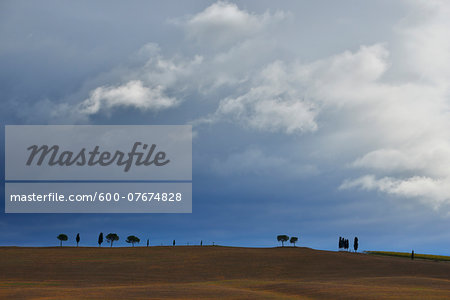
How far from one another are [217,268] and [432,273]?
2949 cm

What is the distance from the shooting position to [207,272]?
219ft

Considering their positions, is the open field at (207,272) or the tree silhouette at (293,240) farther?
the tree silhouette at (293,240)

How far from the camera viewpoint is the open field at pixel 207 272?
123 feet

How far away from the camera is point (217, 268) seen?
70750 mm

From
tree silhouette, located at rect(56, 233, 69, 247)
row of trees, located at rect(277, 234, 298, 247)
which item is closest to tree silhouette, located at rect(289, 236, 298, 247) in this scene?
row of trees, located at rect(277, 234, 298, 247)

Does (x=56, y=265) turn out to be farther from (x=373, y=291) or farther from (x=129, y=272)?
(x=373, y=291)

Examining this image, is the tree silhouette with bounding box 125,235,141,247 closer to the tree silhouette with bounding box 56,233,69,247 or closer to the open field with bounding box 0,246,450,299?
the tree silhouette with bounding box 56,233,69,247

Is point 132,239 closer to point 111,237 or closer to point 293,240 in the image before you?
point 111,237

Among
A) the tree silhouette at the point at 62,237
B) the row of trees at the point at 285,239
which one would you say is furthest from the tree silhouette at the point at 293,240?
the tree silhouette at the point at 62,237

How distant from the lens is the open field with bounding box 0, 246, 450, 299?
3743cm

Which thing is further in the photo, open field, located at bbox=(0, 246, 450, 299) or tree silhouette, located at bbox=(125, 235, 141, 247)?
tree silhouette, located at bbox=(125, 235, 141, 247)

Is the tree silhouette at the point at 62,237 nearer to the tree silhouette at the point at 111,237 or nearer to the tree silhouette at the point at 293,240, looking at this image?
the tree silhouette at the point at 111,237

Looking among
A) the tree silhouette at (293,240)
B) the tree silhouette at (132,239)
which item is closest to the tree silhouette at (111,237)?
the tree silhouette at (132,239)

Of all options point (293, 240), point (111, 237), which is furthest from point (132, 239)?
point (293, 240)
